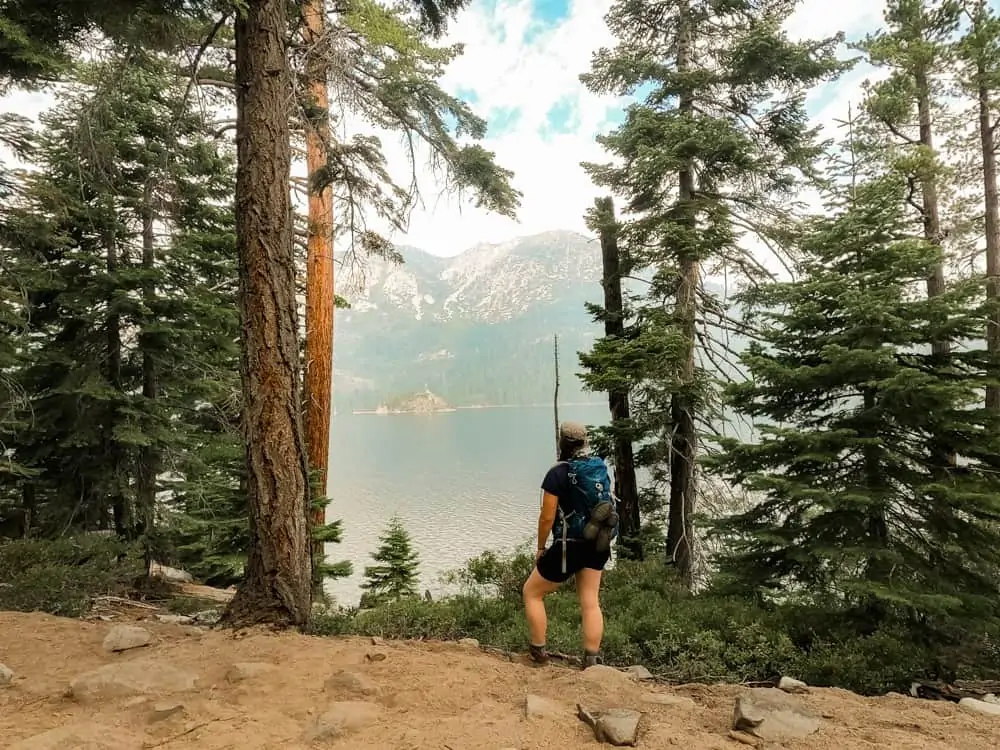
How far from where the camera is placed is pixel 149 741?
2.26 m

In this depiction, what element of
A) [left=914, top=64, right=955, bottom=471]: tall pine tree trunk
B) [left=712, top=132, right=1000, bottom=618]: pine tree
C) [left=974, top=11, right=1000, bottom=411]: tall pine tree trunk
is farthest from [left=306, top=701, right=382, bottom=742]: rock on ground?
[left=974, top=11, right=1000, bottom=411]: tall pine tree trunk

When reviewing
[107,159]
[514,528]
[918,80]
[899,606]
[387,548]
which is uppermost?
[918,80]

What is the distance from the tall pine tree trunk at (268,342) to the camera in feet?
12.6

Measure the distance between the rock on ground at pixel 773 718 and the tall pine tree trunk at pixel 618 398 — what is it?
614 cm

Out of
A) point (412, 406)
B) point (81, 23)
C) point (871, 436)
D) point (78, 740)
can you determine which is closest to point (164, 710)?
point (78, 740)

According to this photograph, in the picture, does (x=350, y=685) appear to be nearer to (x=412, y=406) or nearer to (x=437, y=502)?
(x=437, y=502)

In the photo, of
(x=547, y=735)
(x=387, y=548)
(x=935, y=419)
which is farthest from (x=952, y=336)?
(x=387, y=548)

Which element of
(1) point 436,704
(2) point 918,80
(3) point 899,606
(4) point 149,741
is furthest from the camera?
(2) point 918,80

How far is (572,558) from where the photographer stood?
3512 mm

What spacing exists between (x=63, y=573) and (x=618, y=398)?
25.1ft

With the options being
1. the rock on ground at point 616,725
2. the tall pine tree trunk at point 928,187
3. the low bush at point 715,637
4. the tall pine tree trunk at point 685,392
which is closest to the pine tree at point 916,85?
the tall pine tree trunk at point 928,187

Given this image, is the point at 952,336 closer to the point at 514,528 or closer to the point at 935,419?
the point at 935,419

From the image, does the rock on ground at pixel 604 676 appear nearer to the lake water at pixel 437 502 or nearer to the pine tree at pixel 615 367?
the pine tree at pixel 615 367

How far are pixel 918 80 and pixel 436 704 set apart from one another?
11700 mm
